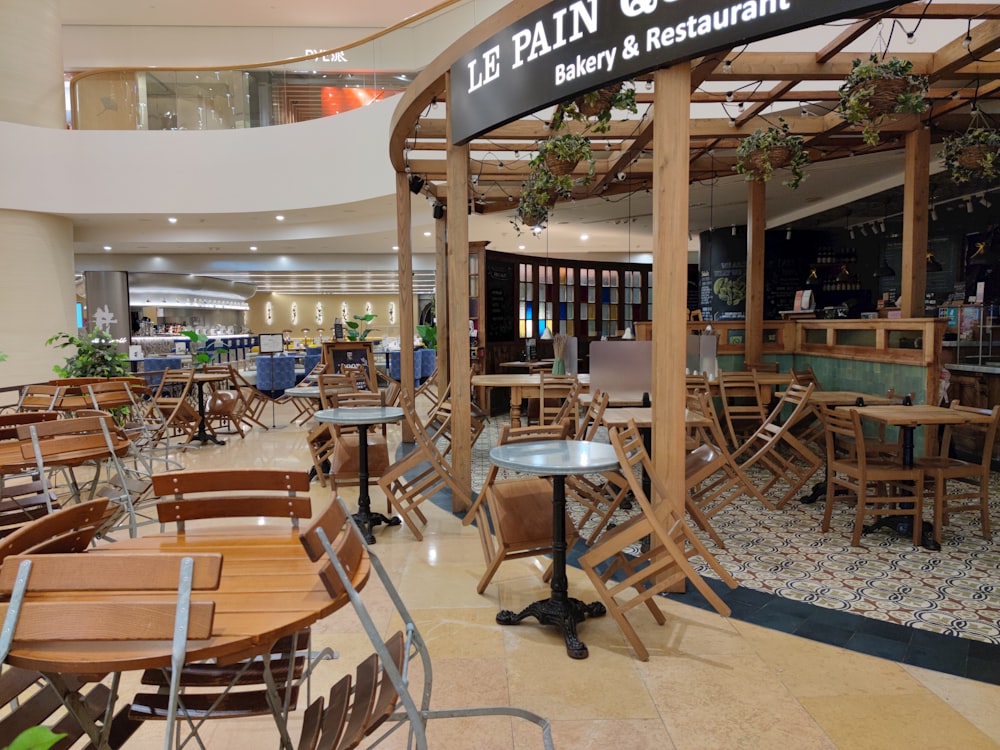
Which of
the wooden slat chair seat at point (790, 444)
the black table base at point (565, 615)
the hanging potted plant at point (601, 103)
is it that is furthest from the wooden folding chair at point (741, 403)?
the black table base at point (565, 615)

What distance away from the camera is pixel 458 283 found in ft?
14.7

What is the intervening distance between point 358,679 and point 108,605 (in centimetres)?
73

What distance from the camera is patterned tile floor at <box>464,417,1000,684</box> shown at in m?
2.75

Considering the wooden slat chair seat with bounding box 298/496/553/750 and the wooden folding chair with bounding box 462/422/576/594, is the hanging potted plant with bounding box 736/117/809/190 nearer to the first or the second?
the wooden folding chair with bounding box 462/422/576/594

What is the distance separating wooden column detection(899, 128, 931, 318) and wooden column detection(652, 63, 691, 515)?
4298mm

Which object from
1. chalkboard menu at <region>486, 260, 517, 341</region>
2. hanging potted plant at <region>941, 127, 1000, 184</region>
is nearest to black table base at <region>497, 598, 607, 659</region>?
hanging potted plant at <region>941, 127, 1000, 184</region>

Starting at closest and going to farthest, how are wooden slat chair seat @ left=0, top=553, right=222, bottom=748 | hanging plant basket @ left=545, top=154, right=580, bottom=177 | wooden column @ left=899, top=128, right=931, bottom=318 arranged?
wooden slat chair seat @ left=0, top=553, right=222, bottom=748 → hanging plant basket @ left=545, top=154, right=580, bottom=177 → wooden column @ left=899, top=128, right=931, bottom=318

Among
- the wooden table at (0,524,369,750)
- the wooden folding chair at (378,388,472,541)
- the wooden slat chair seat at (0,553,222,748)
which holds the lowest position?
the wooden folding chair at (378,388,472,541)

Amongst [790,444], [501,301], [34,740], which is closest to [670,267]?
[790,444]

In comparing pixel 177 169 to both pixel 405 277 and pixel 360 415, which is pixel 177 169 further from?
pixel 360 415

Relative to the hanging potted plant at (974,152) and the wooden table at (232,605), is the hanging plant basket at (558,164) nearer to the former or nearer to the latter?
the hanging potted plant at (974,152)

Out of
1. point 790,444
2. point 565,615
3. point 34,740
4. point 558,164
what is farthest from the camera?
point 790,444

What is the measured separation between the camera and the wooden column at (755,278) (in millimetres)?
7605

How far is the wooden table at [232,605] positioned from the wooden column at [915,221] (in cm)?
654
